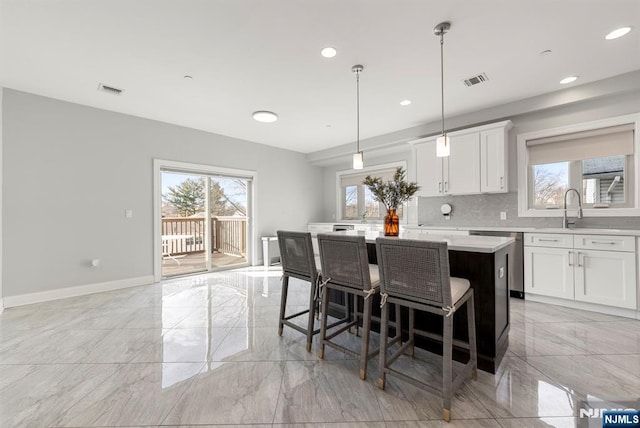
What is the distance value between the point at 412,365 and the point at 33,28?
3965 millimetres

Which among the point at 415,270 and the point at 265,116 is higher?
the point at 265,116

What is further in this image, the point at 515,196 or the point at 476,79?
the point at 515,196

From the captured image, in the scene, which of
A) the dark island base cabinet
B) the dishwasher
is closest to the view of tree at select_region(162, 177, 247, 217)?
the dark island base cabinet

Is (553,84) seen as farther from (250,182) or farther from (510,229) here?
(250,182)

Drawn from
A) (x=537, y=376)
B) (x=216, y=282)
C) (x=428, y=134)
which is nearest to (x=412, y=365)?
(x=537, y=376)

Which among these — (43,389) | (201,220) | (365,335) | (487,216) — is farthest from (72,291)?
(487,216)

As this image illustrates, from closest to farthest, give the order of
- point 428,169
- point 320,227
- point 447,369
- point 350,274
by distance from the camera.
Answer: point 447,369 → point 350,274 → point 428,169 → point 320,227

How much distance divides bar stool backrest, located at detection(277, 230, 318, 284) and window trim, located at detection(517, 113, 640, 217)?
3.35 meters

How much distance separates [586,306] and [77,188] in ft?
21.3

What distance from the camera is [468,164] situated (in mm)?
4055

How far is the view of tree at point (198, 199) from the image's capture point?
4754mm

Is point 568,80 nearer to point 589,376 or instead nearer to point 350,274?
point 589,376

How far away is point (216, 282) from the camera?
4.43 metres

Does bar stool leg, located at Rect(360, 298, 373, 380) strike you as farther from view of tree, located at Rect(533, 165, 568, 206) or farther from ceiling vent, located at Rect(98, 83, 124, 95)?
ceiling vent, located at Rect(98, 83, 124, 95)
